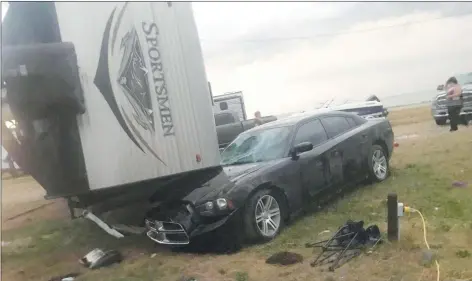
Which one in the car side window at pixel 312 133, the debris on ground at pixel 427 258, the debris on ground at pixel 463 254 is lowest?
the debris on ground at pixel 463 254

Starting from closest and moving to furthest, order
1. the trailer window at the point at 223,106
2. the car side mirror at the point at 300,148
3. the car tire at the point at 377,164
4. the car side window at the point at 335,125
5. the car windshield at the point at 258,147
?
the car side mirror at the point at 300,148
the car windshield at the point at 258,147
the car side window at the point at 335,125
the car tire at the point at 377,164
the trailer window at the point at 223,106

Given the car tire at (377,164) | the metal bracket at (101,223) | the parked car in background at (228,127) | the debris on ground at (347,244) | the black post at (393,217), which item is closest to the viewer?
the debris on ground at (347,244)

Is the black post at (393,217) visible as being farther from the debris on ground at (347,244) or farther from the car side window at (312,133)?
the car side window at (312,133)

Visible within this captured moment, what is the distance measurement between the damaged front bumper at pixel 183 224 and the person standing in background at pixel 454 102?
35.4 feet

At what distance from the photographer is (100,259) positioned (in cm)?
593

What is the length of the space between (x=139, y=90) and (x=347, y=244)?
3138 millimetres

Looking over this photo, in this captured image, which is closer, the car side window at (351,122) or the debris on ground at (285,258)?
the debris on ground at (285,258)

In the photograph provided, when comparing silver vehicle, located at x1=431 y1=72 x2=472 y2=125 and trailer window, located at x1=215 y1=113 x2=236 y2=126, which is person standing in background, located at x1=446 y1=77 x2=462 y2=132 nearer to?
silver vehicle, located at x1=431 y1=72 x2=472 y2=125

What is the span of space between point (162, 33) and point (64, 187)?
7.77ft

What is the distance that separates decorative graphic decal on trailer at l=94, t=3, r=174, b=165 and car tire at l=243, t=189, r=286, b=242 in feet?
4.73

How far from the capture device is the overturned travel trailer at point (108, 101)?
5418 mm

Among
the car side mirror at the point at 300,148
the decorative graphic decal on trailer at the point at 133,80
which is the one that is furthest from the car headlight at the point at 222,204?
the car side mirror at the point at 300,148

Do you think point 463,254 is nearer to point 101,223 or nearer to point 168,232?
point 168,232

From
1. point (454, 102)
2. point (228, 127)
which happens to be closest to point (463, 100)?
point (454, 102)
